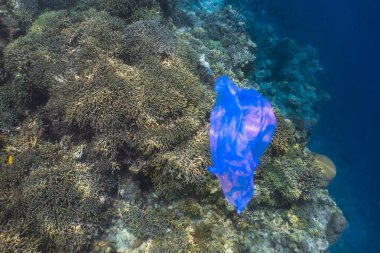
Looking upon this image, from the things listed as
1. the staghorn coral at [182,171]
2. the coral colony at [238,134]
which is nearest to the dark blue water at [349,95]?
the staghorn coral at [182,171]

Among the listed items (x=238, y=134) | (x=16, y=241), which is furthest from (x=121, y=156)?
(x=238, y=134)

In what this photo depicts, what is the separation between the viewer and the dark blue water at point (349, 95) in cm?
2144

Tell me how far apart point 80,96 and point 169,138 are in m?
1.28

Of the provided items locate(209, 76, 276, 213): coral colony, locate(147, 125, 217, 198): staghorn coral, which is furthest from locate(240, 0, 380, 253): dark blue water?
locate(209, 76, 276, 213): coral colony

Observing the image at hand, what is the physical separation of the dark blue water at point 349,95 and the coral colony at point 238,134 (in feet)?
59.5

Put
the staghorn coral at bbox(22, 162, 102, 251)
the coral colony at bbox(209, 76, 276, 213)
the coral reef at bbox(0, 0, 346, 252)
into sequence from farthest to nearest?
the coral reef at bbox(0, 0, 346, 252), the staghorn coral at bbox(22, 162, 102, 251), the coral colony at bbox(209, 76, 276, 213)

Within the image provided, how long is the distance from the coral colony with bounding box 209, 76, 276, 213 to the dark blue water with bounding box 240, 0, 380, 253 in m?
18.1

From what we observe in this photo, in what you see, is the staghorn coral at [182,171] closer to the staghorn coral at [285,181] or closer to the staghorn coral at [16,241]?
the staghorn coral at [285,181]

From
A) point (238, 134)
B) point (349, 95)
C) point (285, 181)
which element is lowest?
point (349, 95)

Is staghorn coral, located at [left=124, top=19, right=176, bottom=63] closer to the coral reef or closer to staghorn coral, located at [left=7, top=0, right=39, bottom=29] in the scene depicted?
the coral reef

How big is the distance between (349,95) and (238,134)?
39.6 meters

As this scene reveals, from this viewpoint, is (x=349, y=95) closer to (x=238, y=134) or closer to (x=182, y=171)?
(x=182, y=171)

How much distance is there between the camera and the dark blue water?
21438mm

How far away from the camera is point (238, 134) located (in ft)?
6.77
